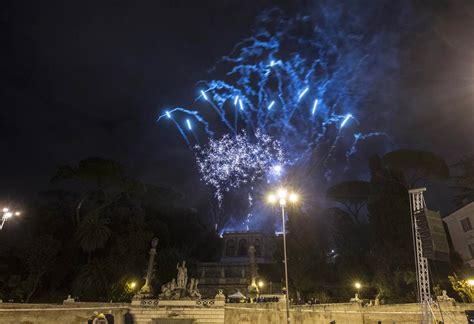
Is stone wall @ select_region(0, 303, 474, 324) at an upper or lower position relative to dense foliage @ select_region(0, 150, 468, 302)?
lower

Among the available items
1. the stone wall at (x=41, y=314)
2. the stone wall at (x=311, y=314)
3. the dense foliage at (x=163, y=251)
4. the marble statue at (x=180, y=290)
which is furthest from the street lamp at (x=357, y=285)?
the stone wall at (x=41, y=314)

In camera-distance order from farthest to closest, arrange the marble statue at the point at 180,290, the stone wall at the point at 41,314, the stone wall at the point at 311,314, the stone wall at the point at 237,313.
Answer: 1. the marble statue at the point at 180,290
2. the stone wall at the point at 311,314
3. the stone wall at the point at 237,313
4. the stone wall at the point at 41,314

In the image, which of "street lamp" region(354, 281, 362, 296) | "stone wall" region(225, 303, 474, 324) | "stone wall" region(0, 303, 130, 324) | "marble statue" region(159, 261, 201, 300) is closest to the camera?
"stone wall" region(0, 303, 130, 324)

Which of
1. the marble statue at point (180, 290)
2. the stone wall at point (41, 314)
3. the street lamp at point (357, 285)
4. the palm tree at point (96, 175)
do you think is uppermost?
the palm tree at point (96, 175)

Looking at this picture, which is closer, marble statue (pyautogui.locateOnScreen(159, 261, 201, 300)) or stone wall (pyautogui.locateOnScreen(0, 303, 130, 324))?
stone wall (pyautogui.locateOnScreen(0, 303, 130, 324))

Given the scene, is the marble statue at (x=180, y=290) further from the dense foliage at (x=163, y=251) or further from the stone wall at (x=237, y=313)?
the dense foliage at (x=163, y=251)

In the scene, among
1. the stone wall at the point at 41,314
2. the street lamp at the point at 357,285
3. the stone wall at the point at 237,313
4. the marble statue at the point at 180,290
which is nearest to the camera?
the stone wall at the point at 41,314

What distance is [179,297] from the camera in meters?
25.4

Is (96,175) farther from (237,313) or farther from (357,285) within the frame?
(357,285)

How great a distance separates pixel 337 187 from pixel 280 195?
40797 mm

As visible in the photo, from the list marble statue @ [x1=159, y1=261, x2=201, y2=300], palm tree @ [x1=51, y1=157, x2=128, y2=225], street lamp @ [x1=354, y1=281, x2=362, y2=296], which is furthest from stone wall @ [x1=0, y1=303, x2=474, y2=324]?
palm tree @ [x1=51, y1=157, x2=128, y2=225]

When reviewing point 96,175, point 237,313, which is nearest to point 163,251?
point 96,175

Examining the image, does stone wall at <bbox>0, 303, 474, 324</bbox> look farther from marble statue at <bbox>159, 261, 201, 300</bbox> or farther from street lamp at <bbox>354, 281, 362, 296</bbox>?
street lamp at <bbox>354, 281, 362, 296</bbox>

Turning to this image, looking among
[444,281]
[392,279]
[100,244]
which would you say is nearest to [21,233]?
[100,244]
